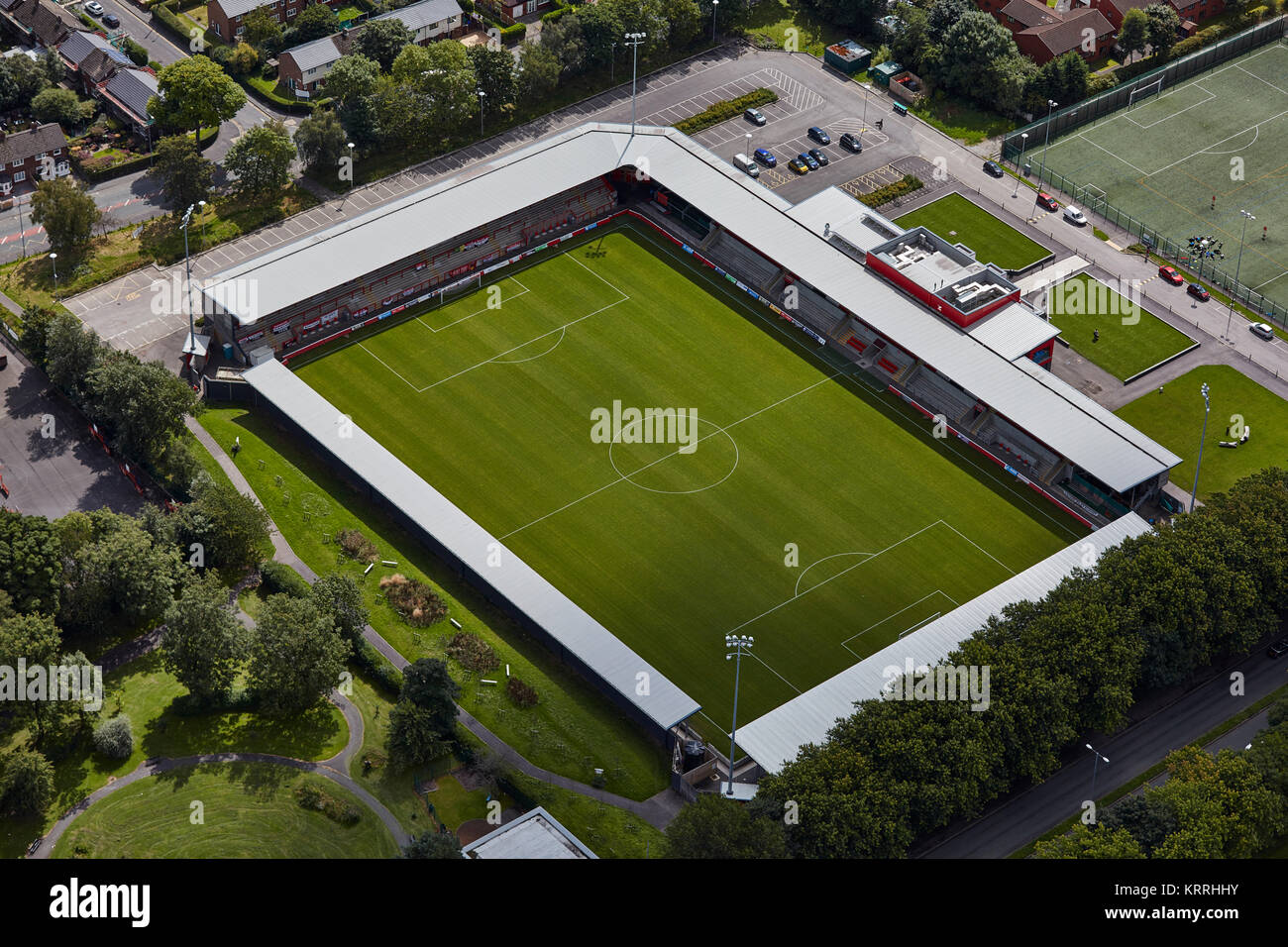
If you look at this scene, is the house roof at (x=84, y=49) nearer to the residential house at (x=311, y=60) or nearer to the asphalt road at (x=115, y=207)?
the asphalt road at (x=115, y=207)

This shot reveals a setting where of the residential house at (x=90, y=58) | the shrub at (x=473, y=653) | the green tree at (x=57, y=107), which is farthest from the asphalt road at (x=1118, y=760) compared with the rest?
the residential house at (x=90, y=58)

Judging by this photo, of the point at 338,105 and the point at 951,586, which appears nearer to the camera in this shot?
the point at 951,586

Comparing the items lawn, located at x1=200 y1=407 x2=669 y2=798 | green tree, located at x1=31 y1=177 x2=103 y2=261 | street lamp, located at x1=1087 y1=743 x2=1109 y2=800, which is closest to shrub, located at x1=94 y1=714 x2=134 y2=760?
lawn, located at x1=200 y1=407 x2=669 y2=798

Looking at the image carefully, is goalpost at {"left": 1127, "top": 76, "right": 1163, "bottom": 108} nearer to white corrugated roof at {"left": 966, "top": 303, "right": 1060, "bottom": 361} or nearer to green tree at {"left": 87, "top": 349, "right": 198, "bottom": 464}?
white corrugated roof at {"left": 966, "top": 303, "right": 1060, "bottom": 361}

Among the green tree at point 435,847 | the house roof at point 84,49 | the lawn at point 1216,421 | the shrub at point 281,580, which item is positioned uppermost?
the house roof at point 84,49

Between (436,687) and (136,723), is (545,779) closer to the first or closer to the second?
(436,687)

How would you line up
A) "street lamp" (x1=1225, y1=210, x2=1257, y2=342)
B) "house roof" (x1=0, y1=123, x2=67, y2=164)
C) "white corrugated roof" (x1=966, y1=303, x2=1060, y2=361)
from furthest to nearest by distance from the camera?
"house roof" (x1=0, y1=123, x2=67, y2=164)
"street lamp" (x1=1225, y1=210, x2=1257, y2=342)
"white corrugated roof" (x1=966, y1=303, x2=1060, y2=361)

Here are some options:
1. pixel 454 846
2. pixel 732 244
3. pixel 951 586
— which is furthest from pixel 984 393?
pixel 454 846
